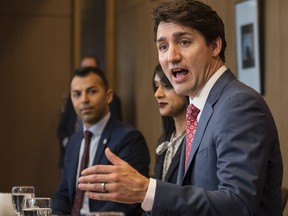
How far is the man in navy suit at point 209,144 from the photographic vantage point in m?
2.18

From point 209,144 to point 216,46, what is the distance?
0.44 meters

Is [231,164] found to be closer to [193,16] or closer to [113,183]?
[113,183]

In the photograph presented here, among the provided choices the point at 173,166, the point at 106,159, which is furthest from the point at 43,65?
the point at 173,166

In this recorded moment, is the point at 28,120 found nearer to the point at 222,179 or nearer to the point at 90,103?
the point at 90,103

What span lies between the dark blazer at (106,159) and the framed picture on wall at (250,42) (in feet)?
3.88

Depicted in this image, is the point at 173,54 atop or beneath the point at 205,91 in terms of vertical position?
atop

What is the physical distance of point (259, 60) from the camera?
5125mm

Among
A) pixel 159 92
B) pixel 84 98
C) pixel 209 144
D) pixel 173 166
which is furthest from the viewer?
pixel 84 98

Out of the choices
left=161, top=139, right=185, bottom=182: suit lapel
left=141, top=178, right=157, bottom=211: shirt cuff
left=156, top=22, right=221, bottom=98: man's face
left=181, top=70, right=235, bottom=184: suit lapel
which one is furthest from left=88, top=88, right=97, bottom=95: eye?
left=141, top=178, right=157, bottom=211: shirt cuff

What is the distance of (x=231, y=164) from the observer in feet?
7.22

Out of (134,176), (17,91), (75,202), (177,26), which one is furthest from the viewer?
(17,91)

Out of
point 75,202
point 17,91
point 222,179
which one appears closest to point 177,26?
point 222,179

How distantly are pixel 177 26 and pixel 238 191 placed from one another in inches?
26.6

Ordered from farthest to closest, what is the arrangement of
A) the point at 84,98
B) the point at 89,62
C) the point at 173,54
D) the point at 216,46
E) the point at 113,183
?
the point at 89,62, the point at 84,98, the point at 216,46, the point at 173,54, the point at 113,183
